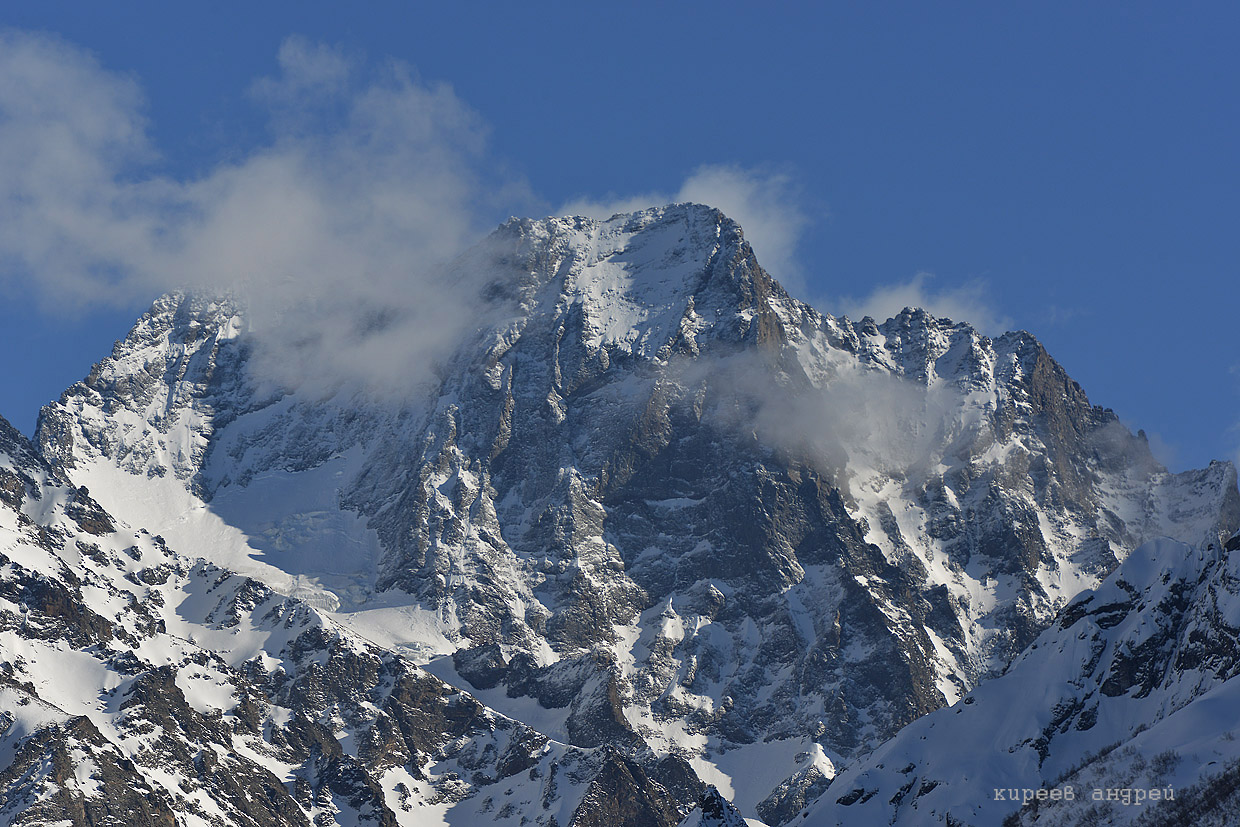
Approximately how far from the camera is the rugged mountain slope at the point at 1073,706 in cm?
15400

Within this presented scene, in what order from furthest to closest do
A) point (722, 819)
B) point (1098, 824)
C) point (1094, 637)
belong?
point (1094, 637)
point (722, 819)
point (1098, 824)

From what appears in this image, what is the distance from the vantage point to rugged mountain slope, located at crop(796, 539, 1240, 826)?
15400 cm

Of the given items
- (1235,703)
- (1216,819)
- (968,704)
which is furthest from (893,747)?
(1216,819)

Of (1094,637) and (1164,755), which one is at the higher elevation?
(1094,637)

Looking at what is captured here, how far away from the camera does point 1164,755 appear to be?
126 meters

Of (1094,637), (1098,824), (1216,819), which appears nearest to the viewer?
(1216,819)

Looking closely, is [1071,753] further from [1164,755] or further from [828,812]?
[1164,755]

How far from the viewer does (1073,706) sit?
17025 cm

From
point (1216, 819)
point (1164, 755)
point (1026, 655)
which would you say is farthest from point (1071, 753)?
point (1216, 819)

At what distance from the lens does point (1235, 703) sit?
13050cm

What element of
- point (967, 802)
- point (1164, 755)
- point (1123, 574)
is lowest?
point (1164, 755)

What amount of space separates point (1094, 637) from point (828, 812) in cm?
→ 3203

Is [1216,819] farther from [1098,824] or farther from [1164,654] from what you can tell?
[1164,654]

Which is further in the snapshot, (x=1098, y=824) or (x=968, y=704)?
(x=968, y=704)
